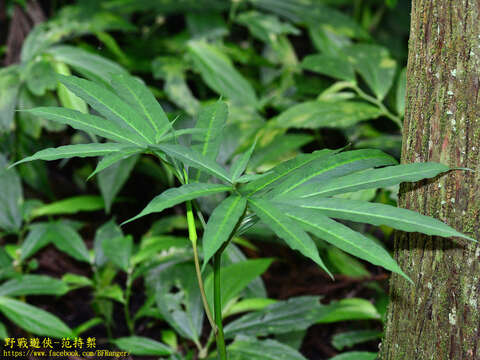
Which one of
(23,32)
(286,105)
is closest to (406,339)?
(286,105)

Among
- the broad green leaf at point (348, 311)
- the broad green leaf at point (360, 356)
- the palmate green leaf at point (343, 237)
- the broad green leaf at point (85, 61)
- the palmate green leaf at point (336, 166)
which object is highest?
the broad green leaf at point (85, 61)

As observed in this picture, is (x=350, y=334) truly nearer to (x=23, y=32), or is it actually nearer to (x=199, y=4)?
(x=199, y=4)

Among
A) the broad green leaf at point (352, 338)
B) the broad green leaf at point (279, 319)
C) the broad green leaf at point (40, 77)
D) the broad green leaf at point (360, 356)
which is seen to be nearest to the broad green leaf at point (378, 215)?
the broad green leaf at point (360, 356)

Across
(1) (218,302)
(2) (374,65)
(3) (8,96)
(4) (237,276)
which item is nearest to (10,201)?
(3) (8,96)

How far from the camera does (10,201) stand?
1.42 m

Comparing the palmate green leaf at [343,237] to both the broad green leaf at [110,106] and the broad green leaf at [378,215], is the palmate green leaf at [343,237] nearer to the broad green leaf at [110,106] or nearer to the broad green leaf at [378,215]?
the broad green leaf at [378,215]

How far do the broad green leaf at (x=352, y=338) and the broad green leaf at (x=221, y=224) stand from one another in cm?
70

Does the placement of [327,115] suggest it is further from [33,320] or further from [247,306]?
[33,320]

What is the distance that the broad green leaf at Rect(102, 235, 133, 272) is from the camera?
1.20 m

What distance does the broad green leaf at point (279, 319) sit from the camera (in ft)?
3.42

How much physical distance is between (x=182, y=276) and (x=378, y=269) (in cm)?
58

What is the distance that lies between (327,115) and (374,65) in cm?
26

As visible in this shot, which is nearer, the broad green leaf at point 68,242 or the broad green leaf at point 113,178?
the broad green leaf at point 68,242

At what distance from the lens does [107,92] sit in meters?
0.69
